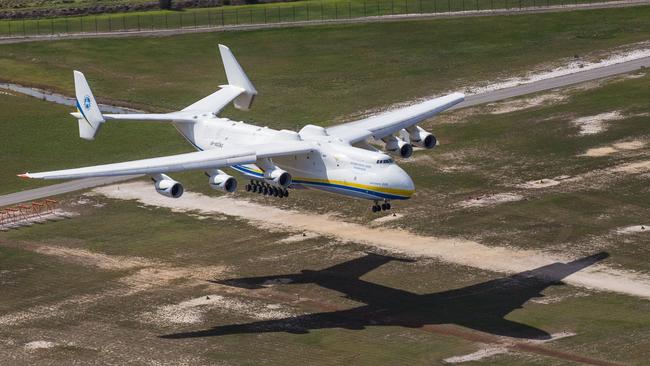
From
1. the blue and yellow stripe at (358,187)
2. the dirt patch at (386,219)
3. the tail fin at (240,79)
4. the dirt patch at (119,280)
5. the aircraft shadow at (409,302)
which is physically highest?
the tail fin at (240,79)

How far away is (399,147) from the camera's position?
3780 inches

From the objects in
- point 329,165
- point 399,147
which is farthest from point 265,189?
point 399,147

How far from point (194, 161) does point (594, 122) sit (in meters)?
56.4

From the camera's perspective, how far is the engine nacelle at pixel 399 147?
315 feet

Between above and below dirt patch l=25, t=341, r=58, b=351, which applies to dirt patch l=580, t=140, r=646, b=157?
above

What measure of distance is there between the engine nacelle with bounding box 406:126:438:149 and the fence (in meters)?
89.1

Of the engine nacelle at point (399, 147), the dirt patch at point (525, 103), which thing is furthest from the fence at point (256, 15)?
the engine nacelle at point (399, 147)

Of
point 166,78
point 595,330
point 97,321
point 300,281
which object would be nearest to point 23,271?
point 97,321

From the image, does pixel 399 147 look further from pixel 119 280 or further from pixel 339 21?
pixel 339 21

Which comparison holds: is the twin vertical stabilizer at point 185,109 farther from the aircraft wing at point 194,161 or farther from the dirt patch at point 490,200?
Answer: the dirt patch at point 490,200

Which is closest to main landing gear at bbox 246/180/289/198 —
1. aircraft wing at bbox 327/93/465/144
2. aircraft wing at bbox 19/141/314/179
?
aircraft wing at bbox 19/141/314/179

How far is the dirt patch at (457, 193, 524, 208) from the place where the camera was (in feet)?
358

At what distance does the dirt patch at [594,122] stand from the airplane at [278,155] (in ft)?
93.0

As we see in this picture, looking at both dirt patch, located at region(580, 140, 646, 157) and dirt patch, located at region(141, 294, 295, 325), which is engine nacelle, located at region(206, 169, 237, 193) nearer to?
dirt patch, located at region(141, 294, 295, 325)
